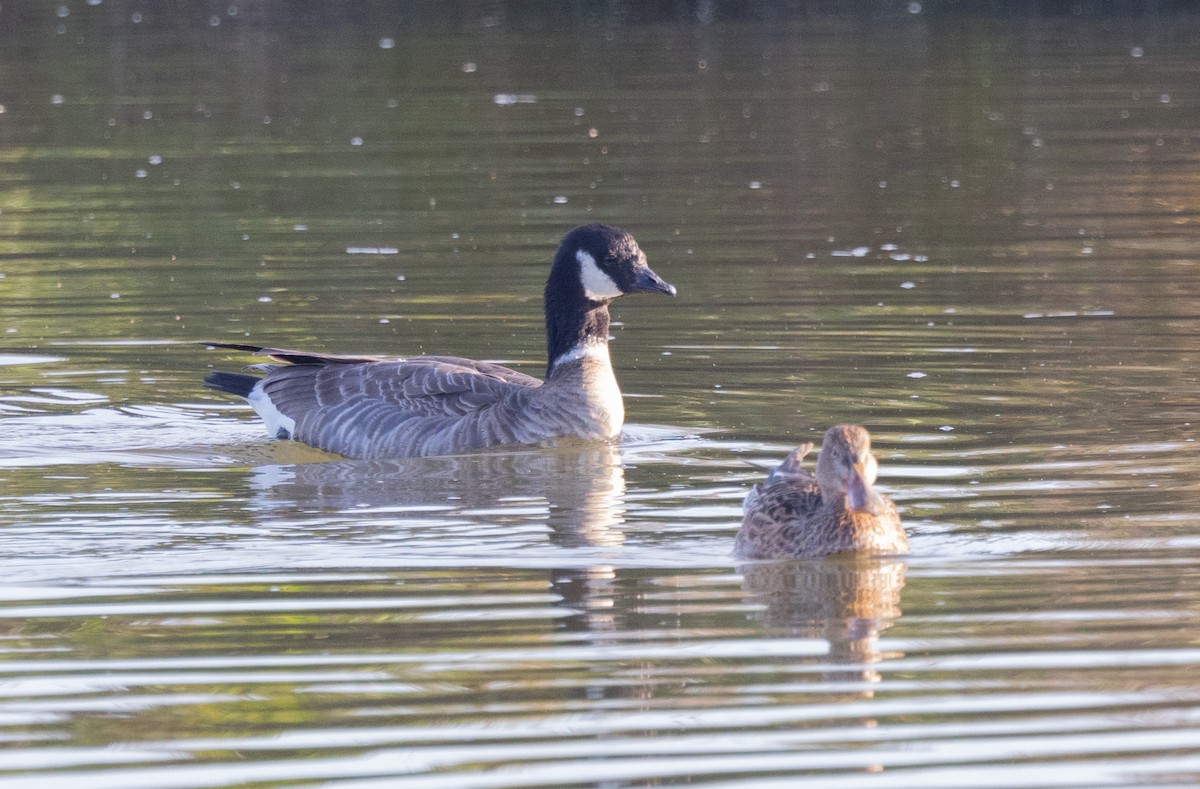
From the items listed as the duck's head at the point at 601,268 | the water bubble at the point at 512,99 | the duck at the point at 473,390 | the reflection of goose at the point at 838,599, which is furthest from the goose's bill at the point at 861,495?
the water bubble at the point at 512,99

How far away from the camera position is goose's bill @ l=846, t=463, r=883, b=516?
29.3 feet

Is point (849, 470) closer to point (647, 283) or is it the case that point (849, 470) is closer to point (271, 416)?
point (647, 283)

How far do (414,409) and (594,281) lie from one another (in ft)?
4.40

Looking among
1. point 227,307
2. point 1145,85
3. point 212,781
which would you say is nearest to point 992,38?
point 1145,85

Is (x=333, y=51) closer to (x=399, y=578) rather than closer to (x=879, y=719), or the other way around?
(x=399, y=578)

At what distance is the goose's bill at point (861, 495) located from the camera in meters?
8.92

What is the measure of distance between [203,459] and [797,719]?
19.9 feet

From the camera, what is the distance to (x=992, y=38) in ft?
121

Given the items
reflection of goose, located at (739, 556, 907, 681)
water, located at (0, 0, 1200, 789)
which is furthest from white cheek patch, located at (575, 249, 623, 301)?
reflection of goose, located at (739, 556, 907, 681)

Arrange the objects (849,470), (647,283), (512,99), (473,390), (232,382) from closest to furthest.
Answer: (849,470) → (473,390) → (647,283) → (232,382) → (512,99)

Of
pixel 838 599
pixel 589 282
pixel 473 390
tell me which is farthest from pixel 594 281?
pixel 838 599

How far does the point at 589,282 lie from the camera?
12.7 m

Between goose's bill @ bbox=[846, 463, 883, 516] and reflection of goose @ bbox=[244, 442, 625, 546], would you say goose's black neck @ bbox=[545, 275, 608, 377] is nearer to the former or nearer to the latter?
reflection of goose @ bbox=[244, 442, 625, 546]

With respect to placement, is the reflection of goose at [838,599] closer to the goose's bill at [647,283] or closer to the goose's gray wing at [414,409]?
the goose's gray wing at [414,409]
